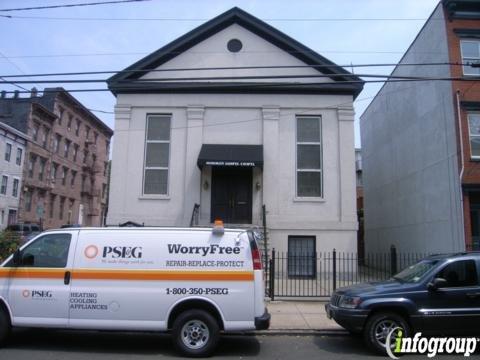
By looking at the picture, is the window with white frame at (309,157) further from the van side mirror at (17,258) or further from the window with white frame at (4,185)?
the window with white frame at (4,185)

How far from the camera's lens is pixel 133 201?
18.8 metres

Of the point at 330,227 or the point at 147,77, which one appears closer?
the point at 330,227

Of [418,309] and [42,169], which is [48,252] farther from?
[42,169]

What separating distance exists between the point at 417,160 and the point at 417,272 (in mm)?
13716

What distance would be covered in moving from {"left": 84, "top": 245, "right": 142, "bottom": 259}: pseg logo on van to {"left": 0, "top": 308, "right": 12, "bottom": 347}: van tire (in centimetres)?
172

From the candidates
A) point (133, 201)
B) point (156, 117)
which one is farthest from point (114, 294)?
point (156, 117)

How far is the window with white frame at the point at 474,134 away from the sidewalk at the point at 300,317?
9389 mm

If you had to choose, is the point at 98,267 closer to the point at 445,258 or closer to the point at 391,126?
the point at 445,258

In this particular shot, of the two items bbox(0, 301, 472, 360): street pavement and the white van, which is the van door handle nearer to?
the white van

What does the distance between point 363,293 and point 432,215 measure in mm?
12701

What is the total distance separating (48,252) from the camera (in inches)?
319

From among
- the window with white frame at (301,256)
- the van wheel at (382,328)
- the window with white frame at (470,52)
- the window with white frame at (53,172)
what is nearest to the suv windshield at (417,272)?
the van wheel at (382,328)

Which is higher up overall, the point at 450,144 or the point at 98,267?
the point at 450,144

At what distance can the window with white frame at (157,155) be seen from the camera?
18984 mm
